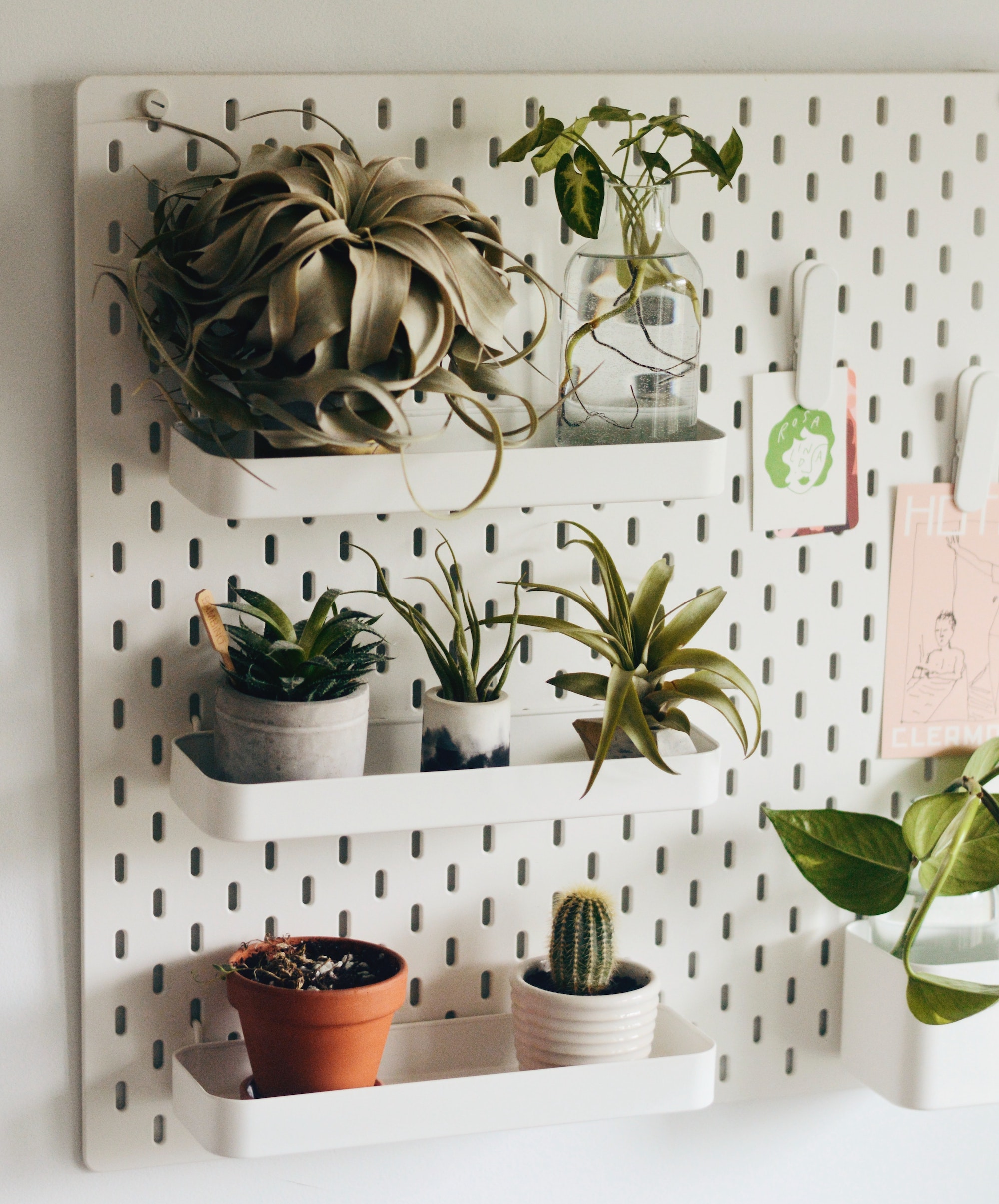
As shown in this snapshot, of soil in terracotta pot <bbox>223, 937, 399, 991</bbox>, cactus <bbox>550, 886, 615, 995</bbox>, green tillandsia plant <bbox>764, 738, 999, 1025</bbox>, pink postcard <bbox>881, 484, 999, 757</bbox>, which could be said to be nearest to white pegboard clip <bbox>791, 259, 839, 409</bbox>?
pink postcard <bbox>881, 484, 999, 757</bbox>

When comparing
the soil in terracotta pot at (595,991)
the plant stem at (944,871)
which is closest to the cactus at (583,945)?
the soil in terracotta pot at (595,991)

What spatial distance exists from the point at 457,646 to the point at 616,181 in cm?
35

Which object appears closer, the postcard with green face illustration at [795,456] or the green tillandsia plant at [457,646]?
the green tillandsia plant at [457,646]

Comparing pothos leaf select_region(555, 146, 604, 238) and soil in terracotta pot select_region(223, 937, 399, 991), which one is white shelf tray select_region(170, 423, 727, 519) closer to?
pothos leaf select_region(555, 146, 604, 238)

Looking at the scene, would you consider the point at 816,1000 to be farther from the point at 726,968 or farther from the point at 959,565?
the point at 959,565

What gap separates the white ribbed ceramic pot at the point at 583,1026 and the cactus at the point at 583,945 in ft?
0.04

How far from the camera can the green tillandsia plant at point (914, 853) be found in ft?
3.46

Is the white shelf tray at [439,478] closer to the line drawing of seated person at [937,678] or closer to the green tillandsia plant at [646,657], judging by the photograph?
the green tillandsia plant at [646,657]

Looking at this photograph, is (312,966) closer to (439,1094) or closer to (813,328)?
(439,1094)

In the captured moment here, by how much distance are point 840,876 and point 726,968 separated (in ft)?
0.44

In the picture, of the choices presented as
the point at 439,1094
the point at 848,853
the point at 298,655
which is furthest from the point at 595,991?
the point at 298,655

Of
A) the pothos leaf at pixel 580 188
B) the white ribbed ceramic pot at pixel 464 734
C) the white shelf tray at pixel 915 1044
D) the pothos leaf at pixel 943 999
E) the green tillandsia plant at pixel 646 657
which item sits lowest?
the white shelf tray at pixel 915 1044

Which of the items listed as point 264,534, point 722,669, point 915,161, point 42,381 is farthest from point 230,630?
point 915,161

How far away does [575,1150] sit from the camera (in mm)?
1173
